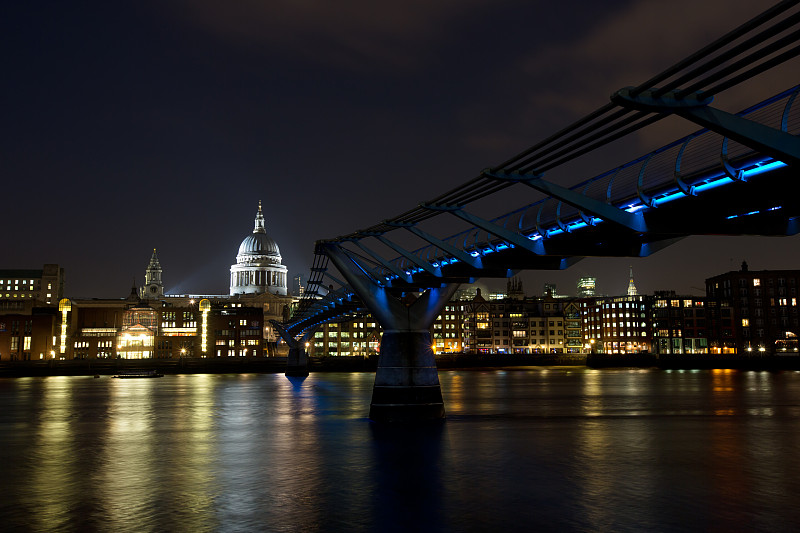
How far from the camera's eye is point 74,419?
59781mm

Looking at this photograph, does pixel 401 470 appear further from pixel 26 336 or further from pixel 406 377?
→ pixel 26 336

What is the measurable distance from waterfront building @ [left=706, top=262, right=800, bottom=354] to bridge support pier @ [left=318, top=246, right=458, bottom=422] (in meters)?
165

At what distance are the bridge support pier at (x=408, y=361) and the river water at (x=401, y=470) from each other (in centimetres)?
133

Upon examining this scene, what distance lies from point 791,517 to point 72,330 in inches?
6806

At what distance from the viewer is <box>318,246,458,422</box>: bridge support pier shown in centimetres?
4572

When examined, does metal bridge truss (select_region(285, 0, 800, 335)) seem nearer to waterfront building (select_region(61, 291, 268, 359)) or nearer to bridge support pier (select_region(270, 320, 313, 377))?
bridge support pier (select_region(270, 320, 313, 377))

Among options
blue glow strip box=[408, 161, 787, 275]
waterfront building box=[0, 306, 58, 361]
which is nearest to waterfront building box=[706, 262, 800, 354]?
waterfront building box=[0, 306, 58, 361]

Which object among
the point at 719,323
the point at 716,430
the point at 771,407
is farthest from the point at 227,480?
the point at 719,323

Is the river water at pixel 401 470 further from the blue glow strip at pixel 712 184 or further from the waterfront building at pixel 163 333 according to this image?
the waterfront building at pixel 163 333

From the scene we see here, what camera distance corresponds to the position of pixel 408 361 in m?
45.6

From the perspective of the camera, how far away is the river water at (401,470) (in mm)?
24766

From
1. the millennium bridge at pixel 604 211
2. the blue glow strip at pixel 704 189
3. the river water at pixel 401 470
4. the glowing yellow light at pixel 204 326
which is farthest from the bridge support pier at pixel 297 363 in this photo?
the blue glow strip at pixel 704 189

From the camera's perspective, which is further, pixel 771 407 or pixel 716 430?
pixel 771 407

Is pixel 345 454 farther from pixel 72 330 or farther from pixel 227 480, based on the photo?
pixel 72 330
